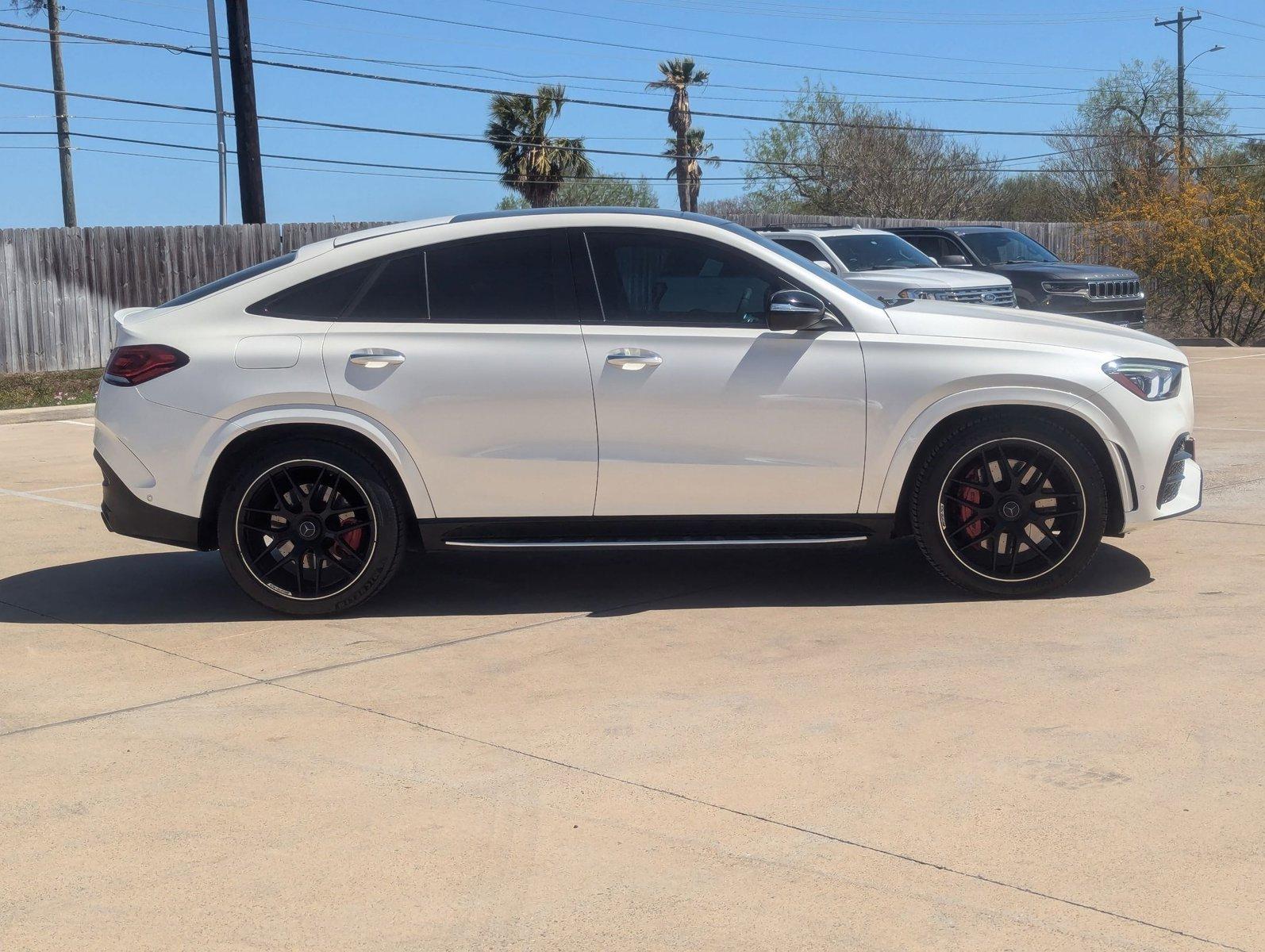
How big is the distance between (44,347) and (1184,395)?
18.3m

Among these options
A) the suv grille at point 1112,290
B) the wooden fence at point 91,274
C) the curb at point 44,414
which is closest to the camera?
the curb at point 44,414

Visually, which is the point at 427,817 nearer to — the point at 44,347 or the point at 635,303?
the point at 635,303

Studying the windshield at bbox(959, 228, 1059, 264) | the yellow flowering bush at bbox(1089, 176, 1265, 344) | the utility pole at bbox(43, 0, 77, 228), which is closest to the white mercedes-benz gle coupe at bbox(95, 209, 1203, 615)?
the windshield at bbox(959, 228, 1059, 264)

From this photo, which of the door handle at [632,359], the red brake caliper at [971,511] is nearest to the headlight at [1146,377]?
the red brake caliper at [971,511]

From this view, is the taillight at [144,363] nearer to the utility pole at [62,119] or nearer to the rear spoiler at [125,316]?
the rear spoiler at [125,316]

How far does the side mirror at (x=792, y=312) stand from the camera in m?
6.22

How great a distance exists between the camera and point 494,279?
6.44 metres

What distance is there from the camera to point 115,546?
27.1ft

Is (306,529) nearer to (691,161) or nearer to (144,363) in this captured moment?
(144,363)

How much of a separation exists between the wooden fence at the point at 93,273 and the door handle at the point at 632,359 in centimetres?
1639

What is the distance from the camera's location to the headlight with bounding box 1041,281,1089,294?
62.5 ft

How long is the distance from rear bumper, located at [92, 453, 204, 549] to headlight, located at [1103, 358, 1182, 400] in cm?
408

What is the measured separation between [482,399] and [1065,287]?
14.5 meters

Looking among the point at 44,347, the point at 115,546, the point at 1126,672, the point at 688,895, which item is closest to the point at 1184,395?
the point at 1126,672
